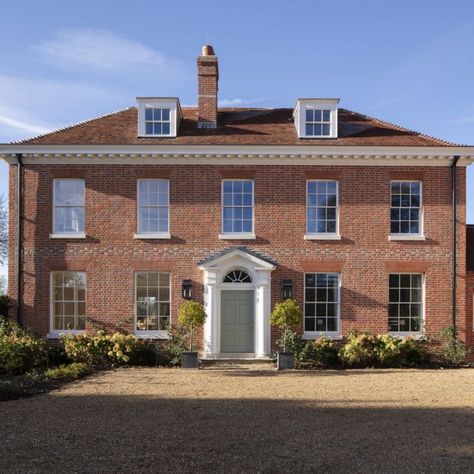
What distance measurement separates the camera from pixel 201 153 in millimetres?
18906

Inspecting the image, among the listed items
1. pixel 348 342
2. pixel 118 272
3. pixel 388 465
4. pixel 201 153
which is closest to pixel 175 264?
pixel 118 272

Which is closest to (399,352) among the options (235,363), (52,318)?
(235,363)

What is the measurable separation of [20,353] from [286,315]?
7698 millimetres

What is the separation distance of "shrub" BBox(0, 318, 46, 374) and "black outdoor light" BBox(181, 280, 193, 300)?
456 centimetres

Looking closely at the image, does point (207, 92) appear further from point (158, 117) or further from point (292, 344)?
point (292, 344)

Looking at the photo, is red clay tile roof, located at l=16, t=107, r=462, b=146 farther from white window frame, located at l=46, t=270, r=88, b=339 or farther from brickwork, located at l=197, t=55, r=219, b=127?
white window frame, located at l=46, t=270, r=88, b=339

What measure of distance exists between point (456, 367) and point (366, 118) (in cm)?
941

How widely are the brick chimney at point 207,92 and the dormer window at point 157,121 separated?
4.16ft

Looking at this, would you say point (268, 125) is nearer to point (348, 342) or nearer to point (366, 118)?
point (366, 118)

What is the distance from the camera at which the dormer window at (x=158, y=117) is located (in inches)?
781

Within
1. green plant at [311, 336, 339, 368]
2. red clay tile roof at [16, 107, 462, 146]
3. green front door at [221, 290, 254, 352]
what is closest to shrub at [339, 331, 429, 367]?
green plant at [311, 336, 339, 368]

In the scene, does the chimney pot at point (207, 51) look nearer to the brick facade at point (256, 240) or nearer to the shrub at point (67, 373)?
the brick facade at point (256, 240)

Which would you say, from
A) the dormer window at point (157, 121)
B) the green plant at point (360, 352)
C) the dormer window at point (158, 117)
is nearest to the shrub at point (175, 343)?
the green plant at point (360, 352)

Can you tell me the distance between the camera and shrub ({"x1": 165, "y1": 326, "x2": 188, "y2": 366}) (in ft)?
59.8
